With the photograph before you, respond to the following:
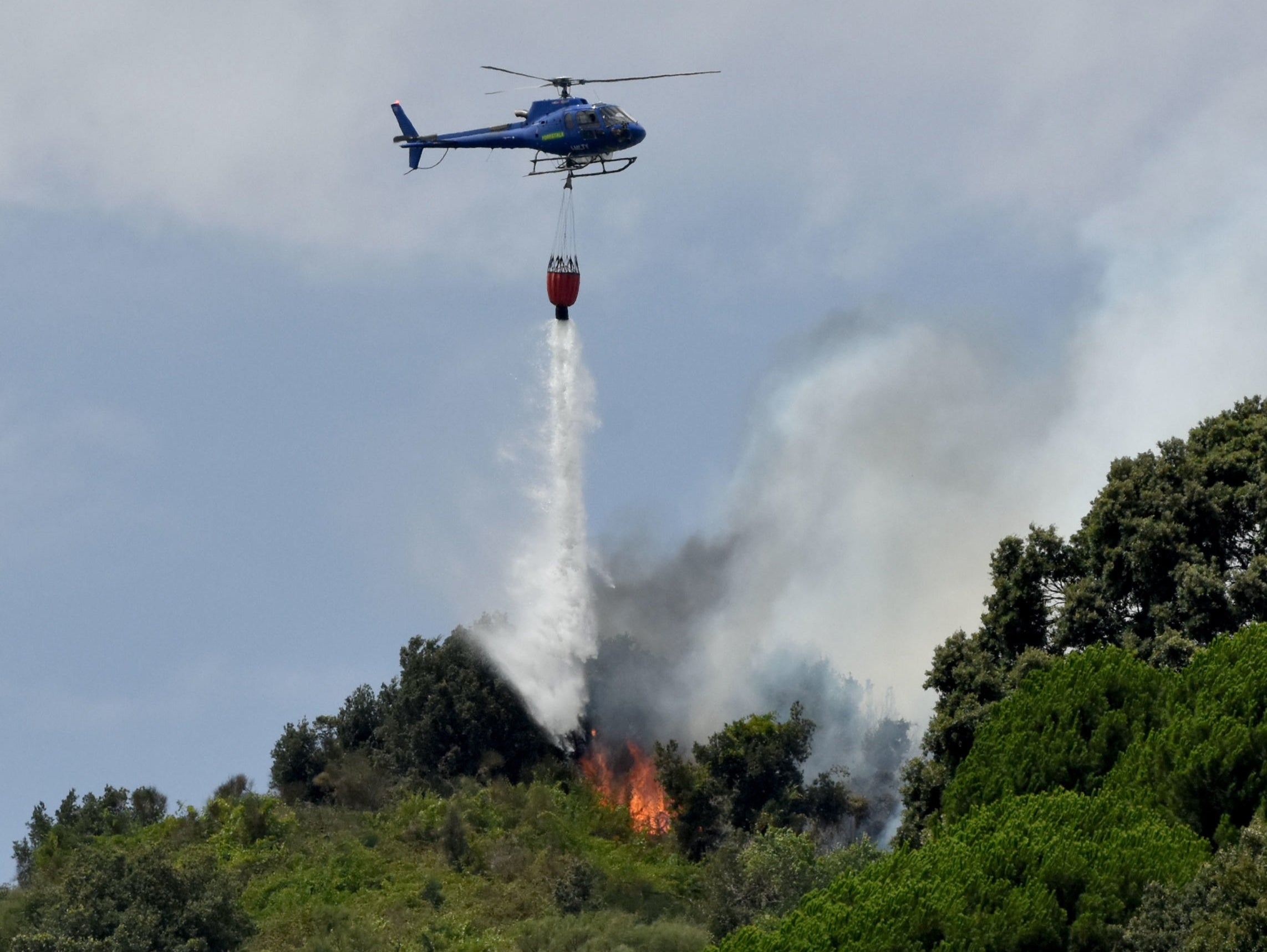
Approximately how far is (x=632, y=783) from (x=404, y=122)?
102 feet

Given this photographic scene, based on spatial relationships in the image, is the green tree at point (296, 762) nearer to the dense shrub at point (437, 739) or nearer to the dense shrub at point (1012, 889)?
the dense shrub at point (437, 739)

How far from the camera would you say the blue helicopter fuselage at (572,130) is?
8119 cm

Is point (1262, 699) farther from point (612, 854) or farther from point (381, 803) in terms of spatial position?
point (381, 803)

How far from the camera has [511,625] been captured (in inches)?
3974

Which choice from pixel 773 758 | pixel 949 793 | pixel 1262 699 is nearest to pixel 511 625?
pixel 773 758

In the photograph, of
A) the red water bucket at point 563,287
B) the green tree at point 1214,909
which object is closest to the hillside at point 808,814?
the green tree at point 1214,909

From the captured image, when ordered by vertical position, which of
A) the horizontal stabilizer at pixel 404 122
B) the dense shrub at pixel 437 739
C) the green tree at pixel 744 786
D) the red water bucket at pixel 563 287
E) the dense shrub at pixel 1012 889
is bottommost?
the dense shrub at pixel 1012 889

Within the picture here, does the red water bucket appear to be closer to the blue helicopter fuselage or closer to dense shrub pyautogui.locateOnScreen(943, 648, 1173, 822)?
the blue helicopter fuselage

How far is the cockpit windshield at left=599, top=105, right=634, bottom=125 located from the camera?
8119 centimetres

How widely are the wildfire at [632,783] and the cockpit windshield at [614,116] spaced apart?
28.5m

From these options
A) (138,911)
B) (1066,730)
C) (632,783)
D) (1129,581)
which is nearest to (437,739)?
(632,783)

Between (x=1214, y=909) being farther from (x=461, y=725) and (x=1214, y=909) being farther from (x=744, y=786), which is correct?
(x=461, y=725)

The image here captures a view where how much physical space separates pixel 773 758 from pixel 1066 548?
60.1 ft

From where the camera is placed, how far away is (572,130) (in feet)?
268
